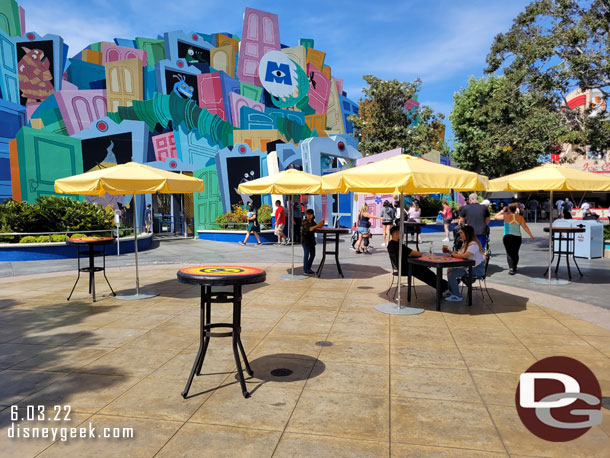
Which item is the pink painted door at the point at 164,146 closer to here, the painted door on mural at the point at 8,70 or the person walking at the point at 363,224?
the painted door on mural at the point at 8,70

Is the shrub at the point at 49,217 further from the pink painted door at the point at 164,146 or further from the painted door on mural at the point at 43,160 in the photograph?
the pink painted door at the point at 164,146

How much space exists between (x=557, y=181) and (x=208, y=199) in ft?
65.5

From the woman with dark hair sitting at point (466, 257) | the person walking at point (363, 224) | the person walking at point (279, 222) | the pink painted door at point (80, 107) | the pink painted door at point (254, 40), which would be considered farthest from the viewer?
the pink painted door at point (254, 40)

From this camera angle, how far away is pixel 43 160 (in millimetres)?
21391

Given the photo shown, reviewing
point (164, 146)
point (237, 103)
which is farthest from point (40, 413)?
point (237, 103)

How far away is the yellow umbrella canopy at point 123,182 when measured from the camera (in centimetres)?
705

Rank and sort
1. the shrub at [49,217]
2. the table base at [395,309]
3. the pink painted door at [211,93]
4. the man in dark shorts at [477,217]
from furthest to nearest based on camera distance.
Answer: the pink painted door at [211,93] → the shrub at [49,217] → the man in dark shorts at [477,217] → the table base at [395,309]

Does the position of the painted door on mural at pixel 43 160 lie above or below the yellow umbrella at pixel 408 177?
above

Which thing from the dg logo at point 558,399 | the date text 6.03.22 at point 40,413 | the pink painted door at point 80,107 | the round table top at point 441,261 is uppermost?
the pink painted door at point 80,107

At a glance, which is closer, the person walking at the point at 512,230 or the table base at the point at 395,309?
the table base at the point at 395,309

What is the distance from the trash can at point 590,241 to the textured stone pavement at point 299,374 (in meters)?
7.10

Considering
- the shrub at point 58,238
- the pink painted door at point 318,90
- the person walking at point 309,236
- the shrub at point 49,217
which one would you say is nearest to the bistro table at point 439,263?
the person walking at point 309,236

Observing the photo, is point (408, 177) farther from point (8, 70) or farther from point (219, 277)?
point (8, 70)

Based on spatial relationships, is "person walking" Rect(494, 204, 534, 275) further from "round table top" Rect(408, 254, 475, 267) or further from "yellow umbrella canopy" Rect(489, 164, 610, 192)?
"round table top" Rect(408, 254, 475, 267)
